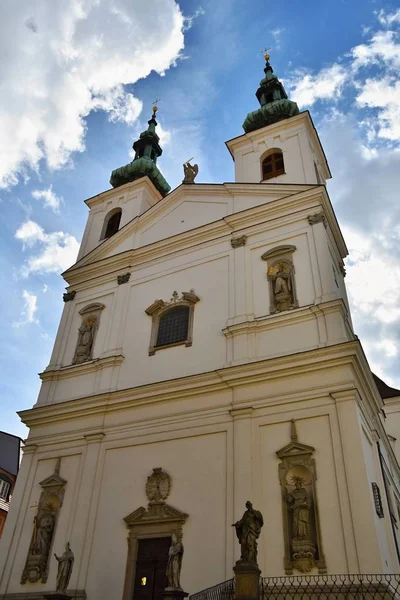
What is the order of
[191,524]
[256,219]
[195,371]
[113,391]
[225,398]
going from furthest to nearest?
[256,219]
[113,391]
[195,371]
[225,398]
[191,524]

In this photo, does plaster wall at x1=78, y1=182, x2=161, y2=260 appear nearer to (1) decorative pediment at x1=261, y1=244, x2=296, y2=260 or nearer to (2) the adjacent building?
(1) decorative pediment at x1=261, y1=244, x2=296, y2=260

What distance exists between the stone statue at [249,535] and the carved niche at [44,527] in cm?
601

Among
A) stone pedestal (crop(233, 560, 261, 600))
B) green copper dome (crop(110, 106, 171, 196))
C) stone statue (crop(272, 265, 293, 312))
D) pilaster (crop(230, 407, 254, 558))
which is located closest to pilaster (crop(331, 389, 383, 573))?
pilaster (crop(230, 407, 254, 558))

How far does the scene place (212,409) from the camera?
472 inches

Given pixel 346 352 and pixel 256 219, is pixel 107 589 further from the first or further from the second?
pixel 256 219

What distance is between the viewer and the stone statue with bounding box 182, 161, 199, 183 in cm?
1814

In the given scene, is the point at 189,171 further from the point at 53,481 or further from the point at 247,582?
the point at 247,582

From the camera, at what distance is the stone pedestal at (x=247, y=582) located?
750cm

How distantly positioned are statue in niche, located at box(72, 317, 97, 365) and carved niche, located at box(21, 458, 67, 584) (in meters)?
3.07

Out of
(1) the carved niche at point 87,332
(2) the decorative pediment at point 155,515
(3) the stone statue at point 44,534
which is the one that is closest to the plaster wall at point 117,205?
(1) the carved niche at point 87,332

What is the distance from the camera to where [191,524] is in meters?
10.7

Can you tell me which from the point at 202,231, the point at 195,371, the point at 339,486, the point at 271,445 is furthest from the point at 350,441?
the point at 202,231

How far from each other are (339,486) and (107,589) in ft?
17.5

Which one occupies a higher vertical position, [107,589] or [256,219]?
[256,219]
